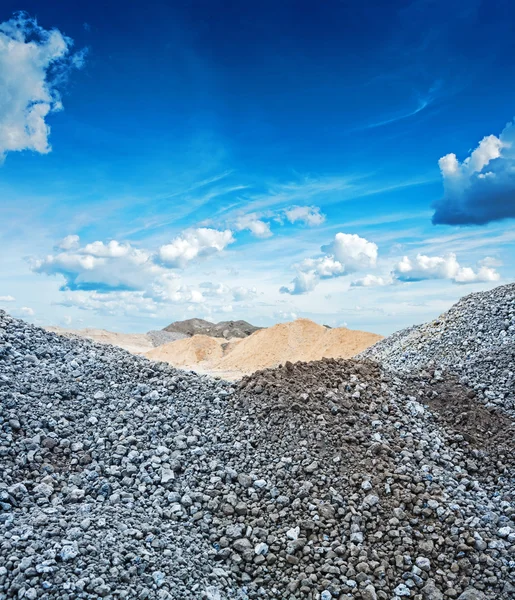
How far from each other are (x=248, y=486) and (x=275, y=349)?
21768 millimetres

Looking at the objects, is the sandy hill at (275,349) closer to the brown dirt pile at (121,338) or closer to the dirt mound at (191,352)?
the dirt mound at (191,352)

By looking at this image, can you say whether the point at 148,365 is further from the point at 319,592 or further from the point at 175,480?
the point at 319,592

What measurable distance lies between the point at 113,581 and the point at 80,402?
4.00 meters

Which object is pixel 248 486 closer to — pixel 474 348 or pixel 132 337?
pixel 474 348

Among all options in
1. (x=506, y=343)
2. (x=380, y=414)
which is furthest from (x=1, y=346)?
(x=506, y=343)

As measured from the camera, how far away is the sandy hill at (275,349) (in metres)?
26.2

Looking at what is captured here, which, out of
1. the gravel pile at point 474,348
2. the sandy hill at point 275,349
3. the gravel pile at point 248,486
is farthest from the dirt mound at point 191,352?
the gravel pile at point 248,486

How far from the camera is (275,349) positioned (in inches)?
1106

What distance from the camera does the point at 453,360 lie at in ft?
39.0

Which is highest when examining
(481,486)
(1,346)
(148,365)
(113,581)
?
(1,346)

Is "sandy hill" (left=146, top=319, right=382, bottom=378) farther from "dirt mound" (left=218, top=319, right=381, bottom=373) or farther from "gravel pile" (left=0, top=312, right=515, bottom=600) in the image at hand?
"gravel pile" (left=0, top=312, right=515, bottom=600)

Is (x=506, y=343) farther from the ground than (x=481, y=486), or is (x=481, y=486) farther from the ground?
(x=506, y=343)

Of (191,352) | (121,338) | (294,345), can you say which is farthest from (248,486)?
(121,338)

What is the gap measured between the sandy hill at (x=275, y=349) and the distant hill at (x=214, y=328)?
10285mm
